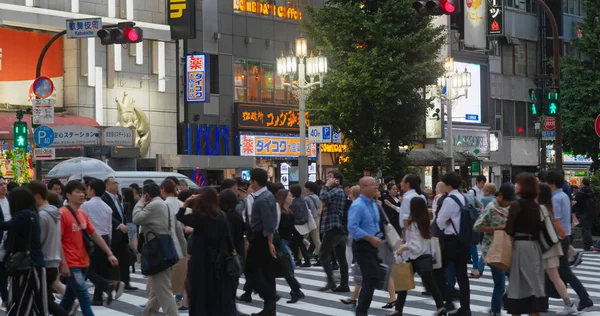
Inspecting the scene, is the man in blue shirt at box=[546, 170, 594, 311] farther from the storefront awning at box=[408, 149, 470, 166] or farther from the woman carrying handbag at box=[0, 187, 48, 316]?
the storefront awning at box=[408, 149, 470, 166]

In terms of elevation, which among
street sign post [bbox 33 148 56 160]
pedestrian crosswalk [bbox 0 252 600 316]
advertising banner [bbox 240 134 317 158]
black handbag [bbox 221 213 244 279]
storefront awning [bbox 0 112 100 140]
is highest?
storefront awning [bbox 0 112 100 140]

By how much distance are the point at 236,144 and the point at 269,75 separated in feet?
11.8

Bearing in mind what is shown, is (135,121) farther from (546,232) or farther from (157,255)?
(546,232)

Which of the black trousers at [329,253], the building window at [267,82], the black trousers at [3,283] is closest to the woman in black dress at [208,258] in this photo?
the black trousers at [3,283]

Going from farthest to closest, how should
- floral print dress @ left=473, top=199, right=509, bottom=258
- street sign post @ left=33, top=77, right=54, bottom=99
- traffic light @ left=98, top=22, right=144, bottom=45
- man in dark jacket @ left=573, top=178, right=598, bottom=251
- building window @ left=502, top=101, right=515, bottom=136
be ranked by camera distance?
building window @ left=502, top=101, right=515, bottom=136 < street sign post @ left=33, top=77, right=54, bottom=99 < man in dark jacket @ left=573, top=178, right=598, bottom=251 < traffic light @ left=98, top=22, right=144, bottom=45 < floral print dress @ left=473, top=199, right=509, bottom=258

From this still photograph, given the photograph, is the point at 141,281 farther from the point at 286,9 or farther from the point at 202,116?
the point at 286,9

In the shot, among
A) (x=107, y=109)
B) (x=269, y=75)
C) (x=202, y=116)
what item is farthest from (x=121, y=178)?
(x=269, y=75)

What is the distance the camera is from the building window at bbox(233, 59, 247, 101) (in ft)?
147

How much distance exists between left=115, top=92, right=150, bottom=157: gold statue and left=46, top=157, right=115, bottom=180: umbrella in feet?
41.7

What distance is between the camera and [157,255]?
1209 centimetres

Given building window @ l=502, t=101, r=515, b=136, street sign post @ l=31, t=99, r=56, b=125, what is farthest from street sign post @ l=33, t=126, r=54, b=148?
building window @ l=502, t=101, r=515, b=136

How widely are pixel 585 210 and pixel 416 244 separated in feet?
45.4

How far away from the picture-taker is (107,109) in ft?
127

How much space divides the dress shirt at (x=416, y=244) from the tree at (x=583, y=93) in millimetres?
30469
